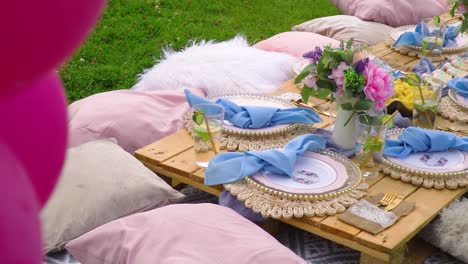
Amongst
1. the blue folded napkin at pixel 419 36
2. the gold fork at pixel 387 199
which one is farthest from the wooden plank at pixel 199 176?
the blue folded napkin at pixel 419 36

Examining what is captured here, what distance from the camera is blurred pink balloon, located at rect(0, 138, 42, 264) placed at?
33.2 inches

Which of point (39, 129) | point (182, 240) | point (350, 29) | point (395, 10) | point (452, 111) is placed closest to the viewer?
point (39, 129)

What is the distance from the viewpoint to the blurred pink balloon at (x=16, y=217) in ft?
2.77

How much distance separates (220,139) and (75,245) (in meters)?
0.72

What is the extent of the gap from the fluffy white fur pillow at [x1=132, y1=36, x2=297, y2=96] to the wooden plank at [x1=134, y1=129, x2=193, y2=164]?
0.53 m

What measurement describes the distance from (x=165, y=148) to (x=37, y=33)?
1889mm

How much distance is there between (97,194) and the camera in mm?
2348

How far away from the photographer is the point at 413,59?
361 cm

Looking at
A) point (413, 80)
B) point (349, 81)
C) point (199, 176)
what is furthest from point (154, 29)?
point (349, 81)

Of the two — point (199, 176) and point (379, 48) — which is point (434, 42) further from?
point (199, 176)

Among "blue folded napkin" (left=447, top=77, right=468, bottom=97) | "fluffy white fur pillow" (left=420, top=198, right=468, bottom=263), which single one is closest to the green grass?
"blue folded napkin" (left=447, top=77, right=468, bottom=97)

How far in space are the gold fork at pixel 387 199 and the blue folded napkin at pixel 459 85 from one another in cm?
91

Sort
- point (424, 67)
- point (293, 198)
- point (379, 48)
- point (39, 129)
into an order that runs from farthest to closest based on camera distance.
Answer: point (379, 48) → point (424, 67) → point (293, 198) → point (39, 129)

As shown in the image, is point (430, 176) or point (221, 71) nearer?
point (430, 176)
